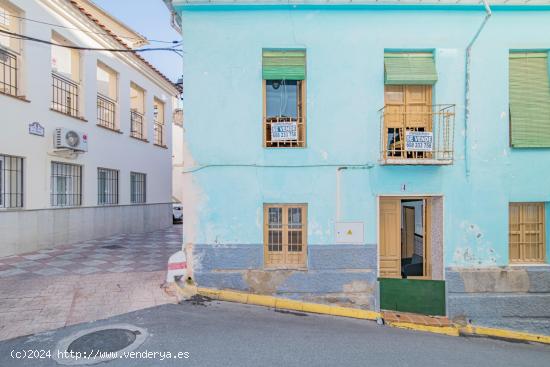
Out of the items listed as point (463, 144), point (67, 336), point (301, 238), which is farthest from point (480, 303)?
point (67, 336)

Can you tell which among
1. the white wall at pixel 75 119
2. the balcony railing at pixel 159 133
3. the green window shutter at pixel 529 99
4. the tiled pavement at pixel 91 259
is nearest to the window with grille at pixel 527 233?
the green window shutter at pixel 529 99

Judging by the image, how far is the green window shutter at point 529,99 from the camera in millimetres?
6270

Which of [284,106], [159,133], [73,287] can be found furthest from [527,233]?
[159,133]

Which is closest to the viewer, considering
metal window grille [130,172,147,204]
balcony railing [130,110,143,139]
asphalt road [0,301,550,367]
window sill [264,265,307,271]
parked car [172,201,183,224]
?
asphalt road [0,301,550,367]

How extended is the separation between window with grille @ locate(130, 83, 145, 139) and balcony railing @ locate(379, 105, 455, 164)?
433 inches

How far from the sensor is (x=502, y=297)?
612 cm

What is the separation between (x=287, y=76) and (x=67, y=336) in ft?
18.7

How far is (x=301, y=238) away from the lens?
628 cm

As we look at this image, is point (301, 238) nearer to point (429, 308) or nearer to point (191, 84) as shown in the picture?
point (429, 308)

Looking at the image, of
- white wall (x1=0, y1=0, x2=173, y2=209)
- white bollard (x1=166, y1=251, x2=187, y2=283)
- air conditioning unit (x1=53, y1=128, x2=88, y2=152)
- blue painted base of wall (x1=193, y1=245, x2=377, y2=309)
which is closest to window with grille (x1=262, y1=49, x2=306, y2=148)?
blue painted base of wall (x1=193, y1=245, x2=377, y2=309)

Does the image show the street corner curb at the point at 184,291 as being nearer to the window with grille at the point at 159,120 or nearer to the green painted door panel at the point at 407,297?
the green painted door panel at the point at 407,297

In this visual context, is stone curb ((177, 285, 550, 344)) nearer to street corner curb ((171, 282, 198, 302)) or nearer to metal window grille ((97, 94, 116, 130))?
street corner curb ((171, 282, 198, 302))

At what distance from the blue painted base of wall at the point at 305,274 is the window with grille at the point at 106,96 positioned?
324 inches

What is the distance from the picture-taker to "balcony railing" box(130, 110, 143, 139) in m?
13.0
